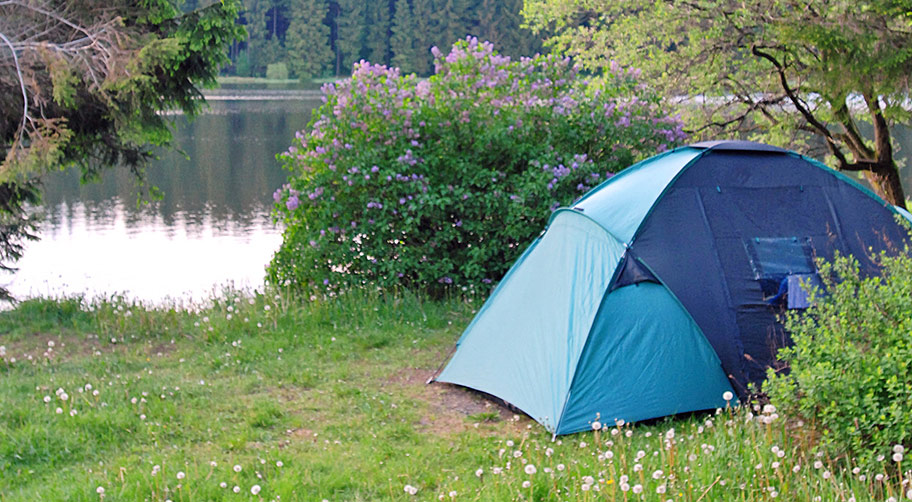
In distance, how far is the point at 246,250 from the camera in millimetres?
17219

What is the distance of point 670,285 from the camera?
222 inches

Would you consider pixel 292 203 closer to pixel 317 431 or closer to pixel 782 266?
pixel 317 431

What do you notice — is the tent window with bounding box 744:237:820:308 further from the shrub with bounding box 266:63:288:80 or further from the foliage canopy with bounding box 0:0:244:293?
the shrub with bounding box 266:63:288:80

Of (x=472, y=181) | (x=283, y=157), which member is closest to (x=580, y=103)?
(x=472, y=181)

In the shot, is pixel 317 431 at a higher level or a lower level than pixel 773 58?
lower

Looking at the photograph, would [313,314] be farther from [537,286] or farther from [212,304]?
[537,286]

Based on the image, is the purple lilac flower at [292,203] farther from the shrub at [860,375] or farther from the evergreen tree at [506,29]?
the evergreen tree at [506,29]

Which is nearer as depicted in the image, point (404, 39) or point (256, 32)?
point (404, 39)

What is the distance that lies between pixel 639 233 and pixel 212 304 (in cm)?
530

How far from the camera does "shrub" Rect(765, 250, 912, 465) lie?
3.71 m

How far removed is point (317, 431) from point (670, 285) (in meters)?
2.46

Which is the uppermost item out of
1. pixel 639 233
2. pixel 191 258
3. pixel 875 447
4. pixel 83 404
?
pixel 639 233

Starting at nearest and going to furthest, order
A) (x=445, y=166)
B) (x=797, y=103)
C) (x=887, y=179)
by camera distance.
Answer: (x=445, y=166), (x=797, y=103), (x=887, y=179)

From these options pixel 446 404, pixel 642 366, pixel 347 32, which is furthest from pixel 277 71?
pixel 642 366
